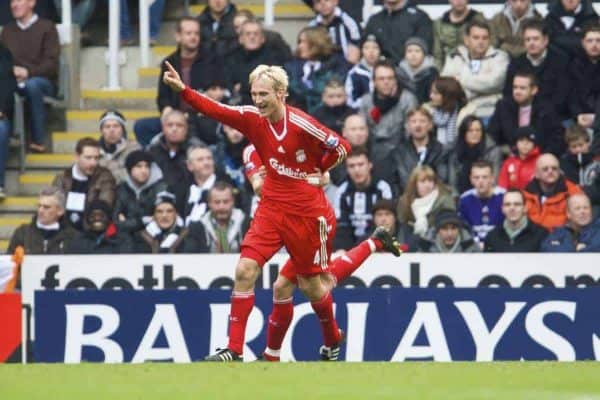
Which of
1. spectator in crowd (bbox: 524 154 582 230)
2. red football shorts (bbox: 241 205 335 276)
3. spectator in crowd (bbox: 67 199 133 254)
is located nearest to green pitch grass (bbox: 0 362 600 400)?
red football shorts (bbox: 241 205 335 276)

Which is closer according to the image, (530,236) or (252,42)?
(530,236)

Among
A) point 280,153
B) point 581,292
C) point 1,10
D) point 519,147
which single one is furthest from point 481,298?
point 1,10

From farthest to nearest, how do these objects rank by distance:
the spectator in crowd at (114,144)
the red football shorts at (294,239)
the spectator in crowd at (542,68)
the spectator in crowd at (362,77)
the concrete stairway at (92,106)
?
the concrete stairway at (92,106)
the spectator in crowd at (114,144)
the spectator in crowd at (362,77)
the spectator in crowd at (542,68)
the red football shorts at (294,239)

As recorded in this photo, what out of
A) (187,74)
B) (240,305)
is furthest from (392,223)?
(240,305)

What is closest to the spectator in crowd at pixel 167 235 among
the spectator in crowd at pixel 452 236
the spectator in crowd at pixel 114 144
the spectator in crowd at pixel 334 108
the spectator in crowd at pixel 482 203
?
the spectator in crowd at pixel 114 144

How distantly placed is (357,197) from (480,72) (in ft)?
6.25

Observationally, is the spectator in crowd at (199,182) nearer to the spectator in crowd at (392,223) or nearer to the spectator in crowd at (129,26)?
the spectator in crowd at (392,223)

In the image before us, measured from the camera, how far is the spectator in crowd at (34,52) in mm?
19984

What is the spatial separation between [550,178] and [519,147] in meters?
0.53

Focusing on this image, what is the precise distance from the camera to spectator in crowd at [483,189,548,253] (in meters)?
17.2

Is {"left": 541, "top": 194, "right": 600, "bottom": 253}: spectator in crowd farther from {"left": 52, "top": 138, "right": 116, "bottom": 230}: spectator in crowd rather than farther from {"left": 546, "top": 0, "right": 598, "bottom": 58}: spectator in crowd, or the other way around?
{"left": 52, "top": 138, "right": 116, "bottom": 230}: spectator in crowd

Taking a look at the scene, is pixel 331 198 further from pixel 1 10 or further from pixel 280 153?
pixel 1 10

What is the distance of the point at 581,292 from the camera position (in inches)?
644

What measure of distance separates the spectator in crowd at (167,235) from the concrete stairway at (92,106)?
2.08 m
